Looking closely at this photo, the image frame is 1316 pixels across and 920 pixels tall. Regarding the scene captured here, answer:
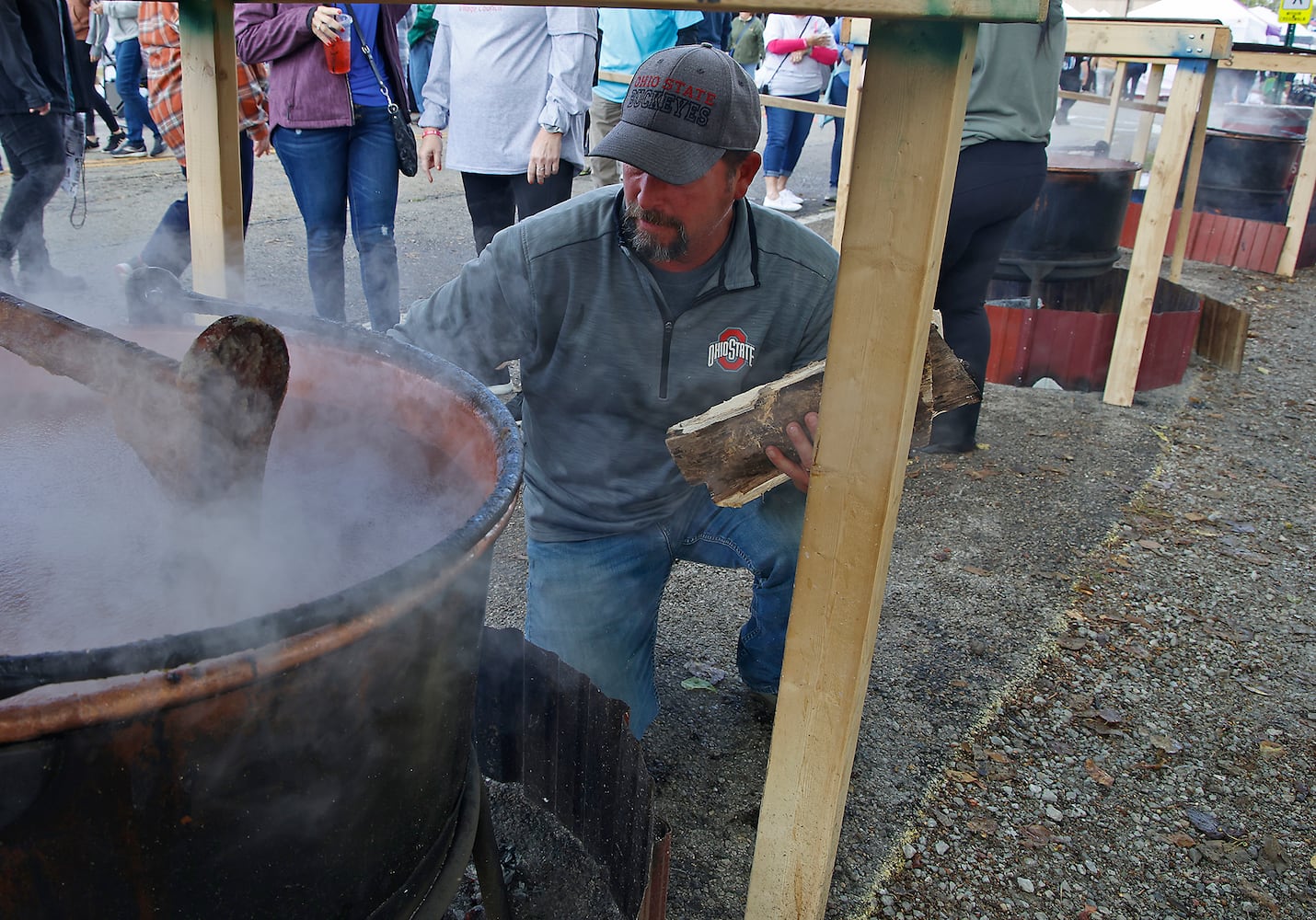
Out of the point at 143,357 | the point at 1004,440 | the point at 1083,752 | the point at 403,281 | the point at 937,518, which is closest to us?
the point at 143,357

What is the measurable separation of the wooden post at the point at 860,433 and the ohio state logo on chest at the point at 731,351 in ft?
2.44

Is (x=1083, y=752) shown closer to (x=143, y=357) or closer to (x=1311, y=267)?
(x=143, y=357)

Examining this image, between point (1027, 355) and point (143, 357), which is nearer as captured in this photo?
point (143, 357)

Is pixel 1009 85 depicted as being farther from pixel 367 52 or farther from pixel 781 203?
pixel 781 203

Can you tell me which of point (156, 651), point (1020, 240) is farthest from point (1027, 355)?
point (156, 651)

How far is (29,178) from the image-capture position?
4398 millimetres

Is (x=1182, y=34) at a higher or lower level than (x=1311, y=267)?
higher

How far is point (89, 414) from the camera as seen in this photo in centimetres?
173

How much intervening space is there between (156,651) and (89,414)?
3.32ft

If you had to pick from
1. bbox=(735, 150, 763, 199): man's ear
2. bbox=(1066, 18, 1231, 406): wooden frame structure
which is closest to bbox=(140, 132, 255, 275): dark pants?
bbox=(735, 150, 763, 199): man's ear

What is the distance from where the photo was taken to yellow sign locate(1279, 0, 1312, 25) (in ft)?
24.3

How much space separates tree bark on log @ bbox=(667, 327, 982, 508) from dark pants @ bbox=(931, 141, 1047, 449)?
1847 millimetres

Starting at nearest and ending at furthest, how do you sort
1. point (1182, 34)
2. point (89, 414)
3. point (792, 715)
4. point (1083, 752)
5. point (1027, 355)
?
point (792, 715), point (89, 414), point (1083, 752), point (1182, 34), point (1027, 355)

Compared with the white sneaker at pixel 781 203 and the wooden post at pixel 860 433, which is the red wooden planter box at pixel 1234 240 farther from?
the wooden post at pixel 860 433
